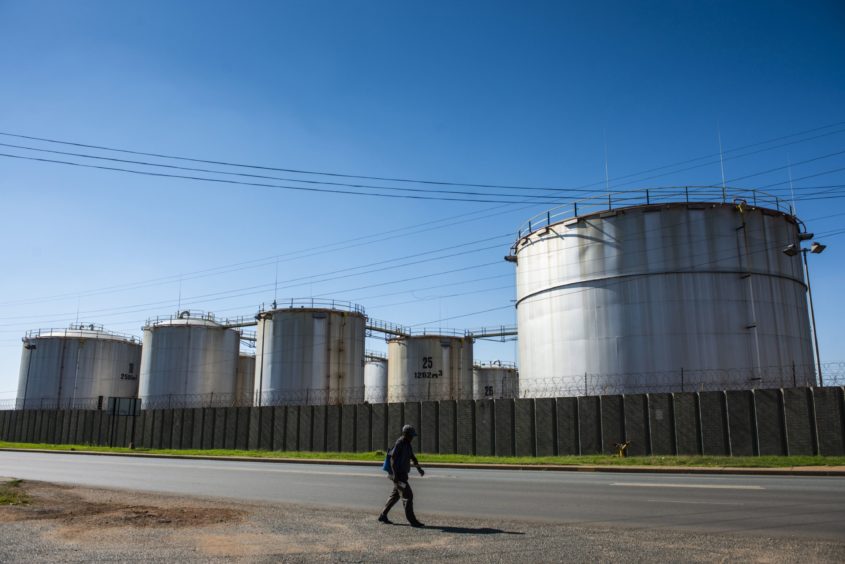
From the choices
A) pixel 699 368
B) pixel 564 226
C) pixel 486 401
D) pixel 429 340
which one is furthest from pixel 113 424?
pixel 699 368

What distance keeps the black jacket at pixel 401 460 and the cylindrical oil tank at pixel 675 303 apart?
18763 mm

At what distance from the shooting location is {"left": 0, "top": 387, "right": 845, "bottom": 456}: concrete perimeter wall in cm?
2222

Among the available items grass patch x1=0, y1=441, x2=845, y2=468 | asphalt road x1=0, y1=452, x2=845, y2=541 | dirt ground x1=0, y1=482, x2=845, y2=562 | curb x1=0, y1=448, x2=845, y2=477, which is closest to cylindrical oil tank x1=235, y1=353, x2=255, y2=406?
curb x1=0, y1=448, x2=845, y2=477

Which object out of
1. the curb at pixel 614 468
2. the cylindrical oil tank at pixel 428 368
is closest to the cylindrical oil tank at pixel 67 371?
the cylindrical oil tank at pixel 428 368

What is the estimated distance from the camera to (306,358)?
45.2m

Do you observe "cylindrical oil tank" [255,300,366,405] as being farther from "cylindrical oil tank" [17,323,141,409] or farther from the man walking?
the man walking

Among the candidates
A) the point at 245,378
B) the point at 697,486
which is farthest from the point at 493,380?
the point at 697,486

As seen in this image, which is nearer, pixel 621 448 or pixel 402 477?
pixel 402 477

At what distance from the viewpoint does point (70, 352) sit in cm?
5841

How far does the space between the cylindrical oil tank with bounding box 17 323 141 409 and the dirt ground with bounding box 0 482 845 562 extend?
168 ft

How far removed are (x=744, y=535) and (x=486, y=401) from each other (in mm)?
20720

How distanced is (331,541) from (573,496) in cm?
615

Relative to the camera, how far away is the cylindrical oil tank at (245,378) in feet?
193

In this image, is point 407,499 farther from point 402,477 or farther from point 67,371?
point 67,371
